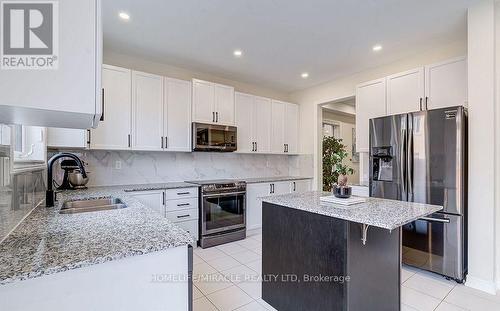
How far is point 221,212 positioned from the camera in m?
3.60

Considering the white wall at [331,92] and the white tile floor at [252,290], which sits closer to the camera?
the white tile floor at [252,290]

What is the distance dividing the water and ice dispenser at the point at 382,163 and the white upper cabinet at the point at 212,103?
2.18 m

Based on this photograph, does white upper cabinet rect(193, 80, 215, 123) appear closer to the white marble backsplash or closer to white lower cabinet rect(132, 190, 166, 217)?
the white marble backsplash

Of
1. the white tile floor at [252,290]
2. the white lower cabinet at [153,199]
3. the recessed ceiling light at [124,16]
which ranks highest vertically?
the recessed ceiling light at [124,16]

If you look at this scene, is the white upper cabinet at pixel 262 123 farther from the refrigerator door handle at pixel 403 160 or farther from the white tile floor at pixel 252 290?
the refrigerator door handle at pixel 403 160

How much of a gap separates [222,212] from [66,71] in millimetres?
3099

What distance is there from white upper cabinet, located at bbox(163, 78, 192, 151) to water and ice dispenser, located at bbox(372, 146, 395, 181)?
2540mm

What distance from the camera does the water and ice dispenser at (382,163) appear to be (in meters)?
2.91

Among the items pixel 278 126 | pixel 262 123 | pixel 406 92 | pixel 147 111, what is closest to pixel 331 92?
pixel 278 126

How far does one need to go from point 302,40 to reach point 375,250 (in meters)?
2.47

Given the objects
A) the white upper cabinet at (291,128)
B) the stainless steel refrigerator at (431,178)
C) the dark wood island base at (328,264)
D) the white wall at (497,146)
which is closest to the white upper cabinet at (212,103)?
the white upper cabinet at (291,128)

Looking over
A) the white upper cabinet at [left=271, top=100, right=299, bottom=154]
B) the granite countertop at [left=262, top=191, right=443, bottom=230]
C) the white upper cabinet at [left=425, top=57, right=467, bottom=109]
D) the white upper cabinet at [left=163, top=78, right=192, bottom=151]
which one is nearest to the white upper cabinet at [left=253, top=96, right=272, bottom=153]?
the white upper cabinet at [left=271, top=100, right=299, bottom=154]

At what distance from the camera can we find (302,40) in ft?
9.88

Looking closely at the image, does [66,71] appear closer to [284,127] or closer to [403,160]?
[403,160]
